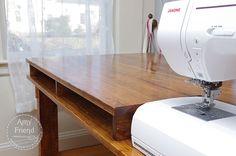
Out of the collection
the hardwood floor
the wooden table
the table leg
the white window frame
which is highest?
the white window frame

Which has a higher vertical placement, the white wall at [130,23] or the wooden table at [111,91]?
the white wall at [130,23]

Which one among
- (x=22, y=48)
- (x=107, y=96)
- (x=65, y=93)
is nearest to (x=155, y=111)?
(x=107, y=96)

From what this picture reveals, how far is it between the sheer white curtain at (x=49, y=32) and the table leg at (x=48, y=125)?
382 mm

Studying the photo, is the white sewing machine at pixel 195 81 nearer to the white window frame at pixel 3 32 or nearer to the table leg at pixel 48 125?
the table leg at pixel 48 125

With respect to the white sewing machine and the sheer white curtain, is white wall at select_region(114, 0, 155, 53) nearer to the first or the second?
the sheer white curtain

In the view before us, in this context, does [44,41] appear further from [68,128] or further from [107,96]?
[107,96]

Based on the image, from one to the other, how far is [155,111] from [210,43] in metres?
0.20

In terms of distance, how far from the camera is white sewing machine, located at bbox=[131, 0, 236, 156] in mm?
496

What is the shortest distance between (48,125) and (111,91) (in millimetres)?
959

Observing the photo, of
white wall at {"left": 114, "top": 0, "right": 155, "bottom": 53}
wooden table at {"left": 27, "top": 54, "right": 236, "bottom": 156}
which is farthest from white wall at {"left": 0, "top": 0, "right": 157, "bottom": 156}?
wooden table at {"left": 27, "top": 54, "right": 236, "bottom": 156}

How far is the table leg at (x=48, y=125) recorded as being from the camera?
5.20 ft

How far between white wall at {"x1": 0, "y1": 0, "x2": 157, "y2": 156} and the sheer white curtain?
8cm

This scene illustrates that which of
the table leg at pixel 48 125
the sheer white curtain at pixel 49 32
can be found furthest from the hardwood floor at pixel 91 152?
the sheer white curtain at pixel 49 32

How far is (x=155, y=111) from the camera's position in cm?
63
